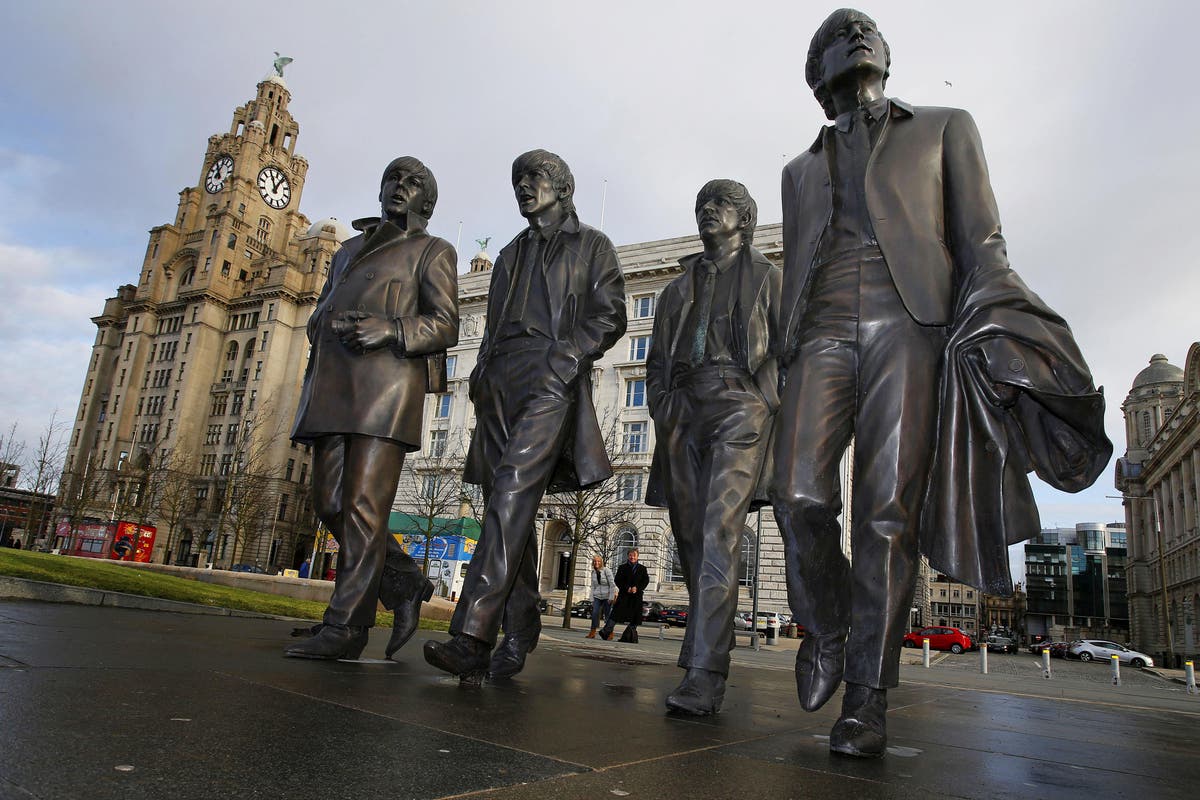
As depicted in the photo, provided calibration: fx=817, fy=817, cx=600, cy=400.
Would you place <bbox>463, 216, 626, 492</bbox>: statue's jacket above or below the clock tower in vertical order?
below

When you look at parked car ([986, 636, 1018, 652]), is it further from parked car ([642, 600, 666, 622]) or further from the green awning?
the green awning

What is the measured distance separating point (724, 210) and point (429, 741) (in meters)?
3.46

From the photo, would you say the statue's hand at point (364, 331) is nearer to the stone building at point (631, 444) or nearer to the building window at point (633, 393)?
the stone building at point (631, 444)

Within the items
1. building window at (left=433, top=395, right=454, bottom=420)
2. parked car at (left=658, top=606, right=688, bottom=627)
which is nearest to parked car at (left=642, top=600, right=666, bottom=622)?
parked car at (left=658, top=606, right=688, bottom=627)

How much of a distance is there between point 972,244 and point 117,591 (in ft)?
24.7

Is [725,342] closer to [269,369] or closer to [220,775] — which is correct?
[220,775]

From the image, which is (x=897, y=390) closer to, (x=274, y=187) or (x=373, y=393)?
(x=373, y=393)

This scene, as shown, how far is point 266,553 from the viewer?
231ft

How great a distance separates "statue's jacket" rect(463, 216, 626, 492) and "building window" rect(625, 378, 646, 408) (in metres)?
43.1

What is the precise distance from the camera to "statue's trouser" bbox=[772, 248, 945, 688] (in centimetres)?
292

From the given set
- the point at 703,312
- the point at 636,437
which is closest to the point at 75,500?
the point at 636,437

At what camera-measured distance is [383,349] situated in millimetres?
4539

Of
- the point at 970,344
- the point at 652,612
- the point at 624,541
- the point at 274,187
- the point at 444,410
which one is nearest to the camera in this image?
the point at 970,344

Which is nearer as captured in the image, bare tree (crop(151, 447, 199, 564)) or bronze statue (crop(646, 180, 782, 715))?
bronze statue (crop(646, 180, 782, 715))
